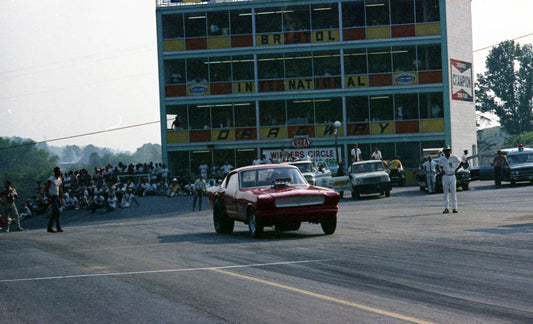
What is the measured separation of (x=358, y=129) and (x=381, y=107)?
2.34 metres

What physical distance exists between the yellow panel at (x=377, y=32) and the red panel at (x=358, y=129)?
625cm

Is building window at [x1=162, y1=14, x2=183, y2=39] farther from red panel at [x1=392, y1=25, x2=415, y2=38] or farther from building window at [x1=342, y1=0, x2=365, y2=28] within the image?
red panel at [x1=392, y1=25, x2=415, y2=38]

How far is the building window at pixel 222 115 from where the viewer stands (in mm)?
52000

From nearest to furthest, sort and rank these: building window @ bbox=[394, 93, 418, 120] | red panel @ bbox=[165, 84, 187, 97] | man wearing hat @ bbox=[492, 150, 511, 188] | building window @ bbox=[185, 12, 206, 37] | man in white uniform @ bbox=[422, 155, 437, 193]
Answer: man in white uniform @ bbox=[422, 155, 437, 193] → man wearing hat @ bbox=[492, 150, 511, 188] → building window @ bbox=[394, 93, 418, 120] → building window @ bbox=[185, 12, 206, 37] → red panel @ bbox=[165, 84, 187, 97]

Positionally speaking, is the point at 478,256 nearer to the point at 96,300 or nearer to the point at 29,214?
the point at 96,300

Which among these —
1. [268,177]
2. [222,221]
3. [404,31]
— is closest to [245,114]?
[404,31]

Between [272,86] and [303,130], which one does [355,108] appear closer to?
[303,130]

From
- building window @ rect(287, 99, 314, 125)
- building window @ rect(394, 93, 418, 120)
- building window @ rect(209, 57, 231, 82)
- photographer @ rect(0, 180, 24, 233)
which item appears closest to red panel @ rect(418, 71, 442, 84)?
building window @ rect(394, 93, 418, 120)

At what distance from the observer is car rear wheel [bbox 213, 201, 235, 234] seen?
1703cm

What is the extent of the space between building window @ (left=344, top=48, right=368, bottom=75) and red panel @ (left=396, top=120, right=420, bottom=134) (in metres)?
4.62

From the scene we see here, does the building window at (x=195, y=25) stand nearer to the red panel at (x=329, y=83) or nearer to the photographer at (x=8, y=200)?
the red panel at (x=329, y=83)

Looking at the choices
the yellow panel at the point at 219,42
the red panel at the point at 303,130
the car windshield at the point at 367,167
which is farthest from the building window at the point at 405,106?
the car windshield at the point at 367,167

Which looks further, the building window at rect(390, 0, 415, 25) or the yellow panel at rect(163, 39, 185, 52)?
the yellow panel at rect(163, 39, 185, 52)

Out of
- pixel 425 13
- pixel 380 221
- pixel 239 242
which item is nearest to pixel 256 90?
pixel 425 13
